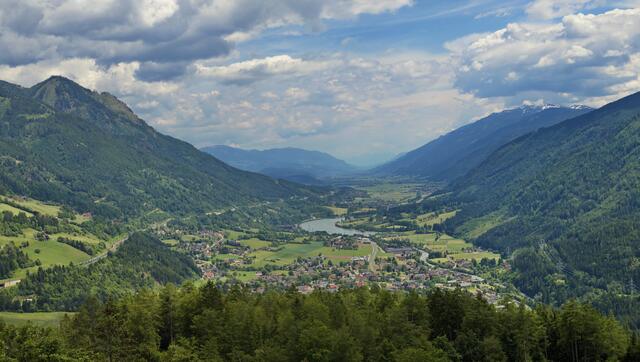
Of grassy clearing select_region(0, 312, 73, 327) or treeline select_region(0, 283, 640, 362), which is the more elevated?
treeline select_region(0, 283, 640, 362)

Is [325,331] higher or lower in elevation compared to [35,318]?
higher

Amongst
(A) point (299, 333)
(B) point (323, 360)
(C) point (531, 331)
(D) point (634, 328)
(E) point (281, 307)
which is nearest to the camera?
(B) point (323, 360)

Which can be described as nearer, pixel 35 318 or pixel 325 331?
pixel 325 331

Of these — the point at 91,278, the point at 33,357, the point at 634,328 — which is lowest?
the point at 634,328

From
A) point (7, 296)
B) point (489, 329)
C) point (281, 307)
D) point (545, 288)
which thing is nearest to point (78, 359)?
point (281, 307)

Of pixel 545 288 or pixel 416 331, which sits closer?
pixel 416 331

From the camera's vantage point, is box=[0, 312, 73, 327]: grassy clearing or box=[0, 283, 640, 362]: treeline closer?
box=[0, 283, 640, 362]: treeline

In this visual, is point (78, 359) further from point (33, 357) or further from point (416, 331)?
point (416, 331)

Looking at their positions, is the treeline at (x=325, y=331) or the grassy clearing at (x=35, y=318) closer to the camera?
the treeline at (x=325, y=331)
